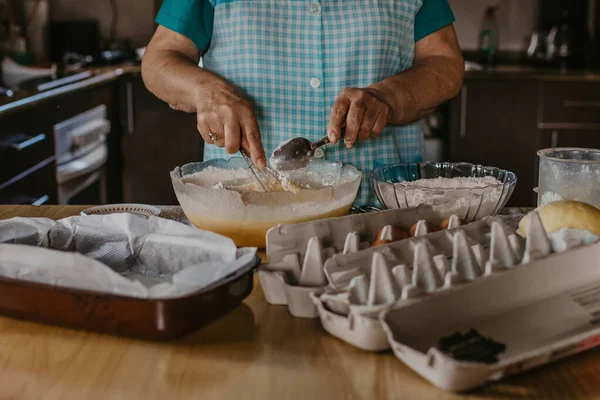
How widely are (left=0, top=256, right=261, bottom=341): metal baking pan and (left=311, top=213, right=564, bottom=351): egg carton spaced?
12cm

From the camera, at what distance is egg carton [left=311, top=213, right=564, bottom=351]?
32.6 inches

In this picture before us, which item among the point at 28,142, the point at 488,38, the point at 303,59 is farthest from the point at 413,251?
the point at 488,38

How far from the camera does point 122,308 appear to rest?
86 cm

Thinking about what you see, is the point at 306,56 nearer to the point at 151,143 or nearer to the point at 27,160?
the point at 27,160

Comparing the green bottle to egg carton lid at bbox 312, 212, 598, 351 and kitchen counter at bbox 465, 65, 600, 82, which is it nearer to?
kitchen counter at bbox 465, 65, 600, 82

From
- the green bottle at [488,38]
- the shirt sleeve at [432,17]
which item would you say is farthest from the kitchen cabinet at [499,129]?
the shirt sleeve at [432,17]

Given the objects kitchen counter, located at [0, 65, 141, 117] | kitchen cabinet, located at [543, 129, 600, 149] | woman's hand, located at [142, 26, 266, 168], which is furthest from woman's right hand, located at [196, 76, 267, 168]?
kitchen cabinet, located at [543, 129, 600, 149]

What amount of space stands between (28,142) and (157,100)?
1053 mm

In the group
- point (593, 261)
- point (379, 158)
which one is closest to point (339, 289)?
point (593, 261)

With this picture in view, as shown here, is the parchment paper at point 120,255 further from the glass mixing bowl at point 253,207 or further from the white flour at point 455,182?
the white flour at point 455,182

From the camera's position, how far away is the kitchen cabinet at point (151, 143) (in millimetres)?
3559

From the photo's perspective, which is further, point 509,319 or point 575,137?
point 575,137

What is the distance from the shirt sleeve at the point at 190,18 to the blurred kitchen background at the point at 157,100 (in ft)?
3.71

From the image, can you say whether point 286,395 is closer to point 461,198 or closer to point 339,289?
point 339,289
